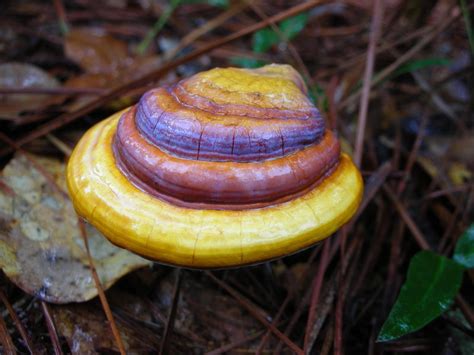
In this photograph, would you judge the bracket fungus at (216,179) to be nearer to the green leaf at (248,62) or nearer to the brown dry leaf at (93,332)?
the brown dry leaf at (93,332)

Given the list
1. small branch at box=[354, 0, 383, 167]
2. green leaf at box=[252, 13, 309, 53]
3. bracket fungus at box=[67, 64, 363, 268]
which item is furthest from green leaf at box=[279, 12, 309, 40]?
bracket fungus at box=[67, 64, 363, 268]

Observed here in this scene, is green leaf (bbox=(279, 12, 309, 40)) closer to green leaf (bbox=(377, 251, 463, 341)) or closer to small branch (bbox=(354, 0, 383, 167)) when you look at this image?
small branch (bbox=(354, 0, 383, 167))

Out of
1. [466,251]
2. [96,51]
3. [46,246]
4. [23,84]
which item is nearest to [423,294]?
[466,251]

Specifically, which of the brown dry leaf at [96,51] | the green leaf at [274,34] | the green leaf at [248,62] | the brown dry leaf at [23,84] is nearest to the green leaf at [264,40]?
the green leaf at [274,34]

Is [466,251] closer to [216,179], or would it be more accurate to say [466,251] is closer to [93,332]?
[216,179]

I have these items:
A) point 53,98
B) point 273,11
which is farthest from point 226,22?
→ point 53,98

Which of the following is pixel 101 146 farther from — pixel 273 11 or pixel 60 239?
pixel 273 11
